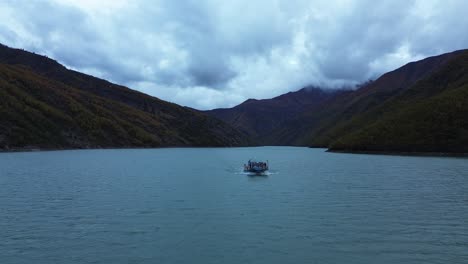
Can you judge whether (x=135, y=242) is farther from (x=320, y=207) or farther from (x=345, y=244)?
(x=320, y=207)

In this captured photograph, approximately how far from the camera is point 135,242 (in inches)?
1315

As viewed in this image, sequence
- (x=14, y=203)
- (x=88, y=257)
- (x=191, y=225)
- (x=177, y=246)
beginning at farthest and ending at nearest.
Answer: (x=14, y=203)
(x=191, y=225)
(x=177, y=246)
(x=88, y=257)

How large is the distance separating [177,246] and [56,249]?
31.1 ft

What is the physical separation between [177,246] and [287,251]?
8.95 m

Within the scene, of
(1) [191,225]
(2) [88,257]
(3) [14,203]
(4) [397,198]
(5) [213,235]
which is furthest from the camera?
(4) [397,198]

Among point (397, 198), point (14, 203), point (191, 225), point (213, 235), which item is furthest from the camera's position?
point (397, 198)

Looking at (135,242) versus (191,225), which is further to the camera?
(191,225)

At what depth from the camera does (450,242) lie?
33594 millimetres

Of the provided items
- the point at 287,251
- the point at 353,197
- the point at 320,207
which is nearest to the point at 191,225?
the point at 287,251

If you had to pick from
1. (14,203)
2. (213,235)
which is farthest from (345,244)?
(14,203)

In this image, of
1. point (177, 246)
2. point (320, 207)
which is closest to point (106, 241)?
point (177, 246)

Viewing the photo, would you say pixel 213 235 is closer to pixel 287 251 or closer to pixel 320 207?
pixel 287 251

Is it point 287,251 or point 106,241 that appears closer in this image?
point 287,251

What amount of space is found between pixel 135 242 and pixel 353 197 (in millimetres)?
36798
